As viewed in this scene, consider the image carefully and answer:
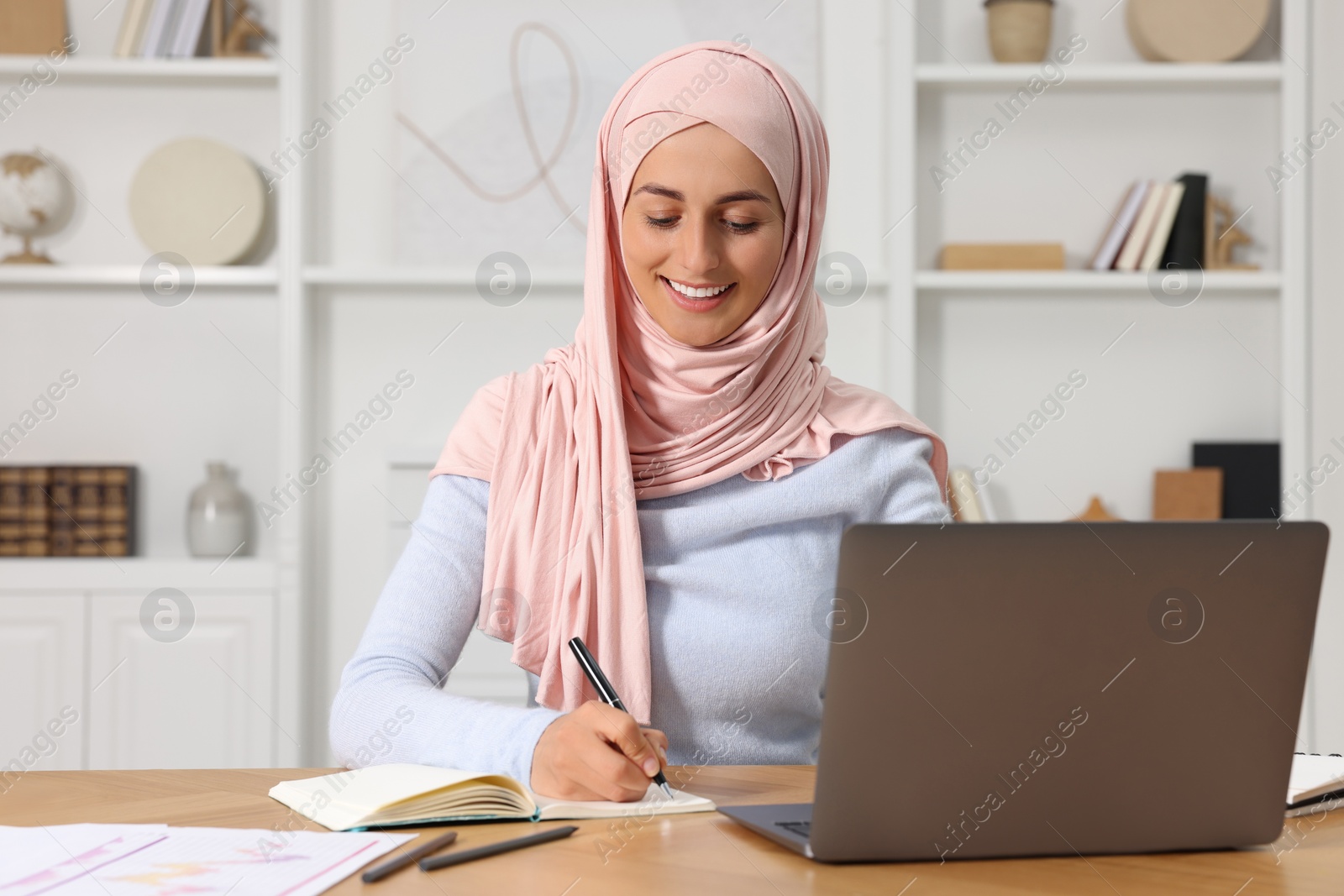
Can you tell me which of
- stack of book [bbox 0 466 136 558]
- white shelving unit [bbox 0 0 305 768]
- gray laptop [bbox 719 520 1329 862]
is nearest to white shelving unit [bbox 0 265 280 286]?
white shelving unit [bbox 0 0 305 768]

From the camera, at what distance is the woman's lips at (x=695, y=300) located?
136 centimetres

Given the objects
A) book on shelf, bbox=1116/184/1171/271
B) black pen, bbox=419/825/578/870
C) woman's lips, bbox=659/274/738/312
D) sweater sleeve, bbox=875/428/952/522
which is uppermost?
book on shelf, bbox=1116/184/1171/271

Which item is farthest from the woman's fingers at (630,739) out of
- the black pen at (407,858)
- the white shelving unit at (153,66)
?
the white shelving unit at (153,66)

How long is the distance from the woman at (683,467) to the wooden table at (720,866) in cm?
36

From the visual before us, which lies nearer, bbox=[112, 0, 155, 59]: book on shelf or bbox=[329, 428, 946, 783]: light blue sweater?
bbox=[329, 428, 946, 783]: light blue sweater

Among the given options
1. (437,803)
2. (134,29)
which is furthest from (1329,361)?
(134,29)

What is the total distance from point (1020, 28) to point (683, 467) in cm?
190

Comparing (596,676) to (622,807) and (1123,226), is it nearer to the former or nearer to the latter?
(622,807)

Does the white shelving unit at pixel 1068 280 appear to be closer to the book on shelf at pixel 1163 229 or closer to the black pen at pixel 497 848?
the book on shelf at pixel 1163 229

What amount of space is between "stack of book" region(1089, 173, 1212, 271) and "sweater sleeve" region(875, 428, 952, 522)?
1612 mm

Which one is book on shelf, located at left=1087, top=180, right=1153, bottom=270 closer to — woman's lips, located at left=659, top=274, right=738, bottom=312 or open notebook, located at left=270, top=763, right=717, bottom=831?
woman's lips, located at left=659, top=274, right=738, bottom=312

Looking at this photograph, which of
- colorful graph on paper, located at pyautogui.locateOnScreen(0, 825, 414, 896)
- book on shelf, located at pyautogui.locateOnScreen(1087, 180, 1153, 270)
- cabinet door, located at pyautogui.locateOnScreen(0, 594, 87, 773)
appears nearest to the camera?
colorful graph on paper, located at pyautogui.locateOnScreen(0, 825, 414, 896)

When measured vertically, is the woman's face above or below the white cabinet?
above

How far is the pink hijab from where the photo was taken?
1.29m
